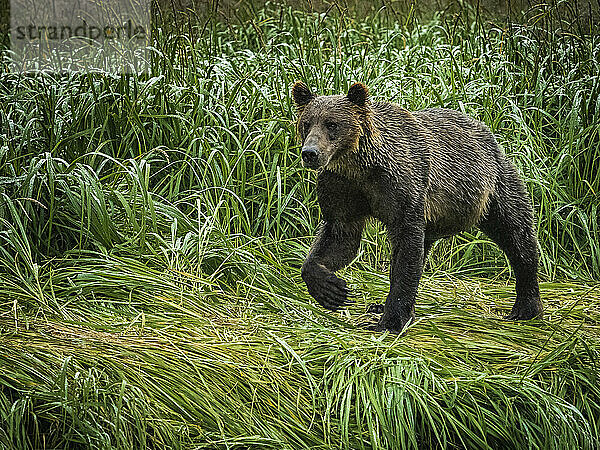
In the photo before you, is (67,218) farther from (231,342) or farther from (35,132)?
(231,342)

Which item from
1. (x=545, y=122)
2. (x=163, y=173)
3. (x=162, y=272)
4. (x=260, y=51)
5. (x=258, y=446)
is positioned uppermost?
(x=260, y=51)

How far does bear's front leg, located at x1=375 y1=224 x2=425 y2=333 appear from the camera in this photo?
3.41m

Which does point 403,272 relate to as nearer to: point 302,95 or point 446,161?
point 446,161

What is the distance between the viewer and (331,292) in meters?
3.44

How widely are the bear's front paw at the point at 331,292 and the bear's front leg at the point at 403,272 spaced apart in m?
0.19

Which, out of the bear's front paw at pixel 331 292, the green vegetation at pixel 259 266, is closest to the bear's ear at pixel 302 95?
the bear's front paw at pixel 331 292

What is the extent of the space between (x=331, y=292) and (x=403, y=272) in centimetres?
31

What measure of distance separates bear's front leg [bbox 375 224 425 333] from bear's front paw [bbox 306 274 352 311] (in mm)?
190

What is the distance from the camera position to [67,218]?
4.00 meters

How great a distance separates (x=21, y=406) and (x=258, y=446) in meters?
0.77

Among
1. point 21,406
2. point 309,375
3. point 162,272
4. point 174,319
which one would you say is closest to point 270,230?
point 162,272

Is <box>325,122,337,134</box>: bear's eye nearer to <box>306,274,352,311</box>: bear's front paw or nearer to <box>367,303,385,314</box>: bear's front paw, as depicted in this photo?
<box>306,274,352,311</box>: bear's front paw

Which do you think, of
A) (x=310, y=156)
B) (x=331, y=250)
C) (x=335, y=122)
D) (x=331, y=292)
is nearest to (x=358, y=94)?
(x=335, y=122)

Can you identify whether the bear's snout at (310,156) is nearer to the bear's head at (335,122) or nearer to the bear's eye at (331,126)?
the bear's head at (335,122)
